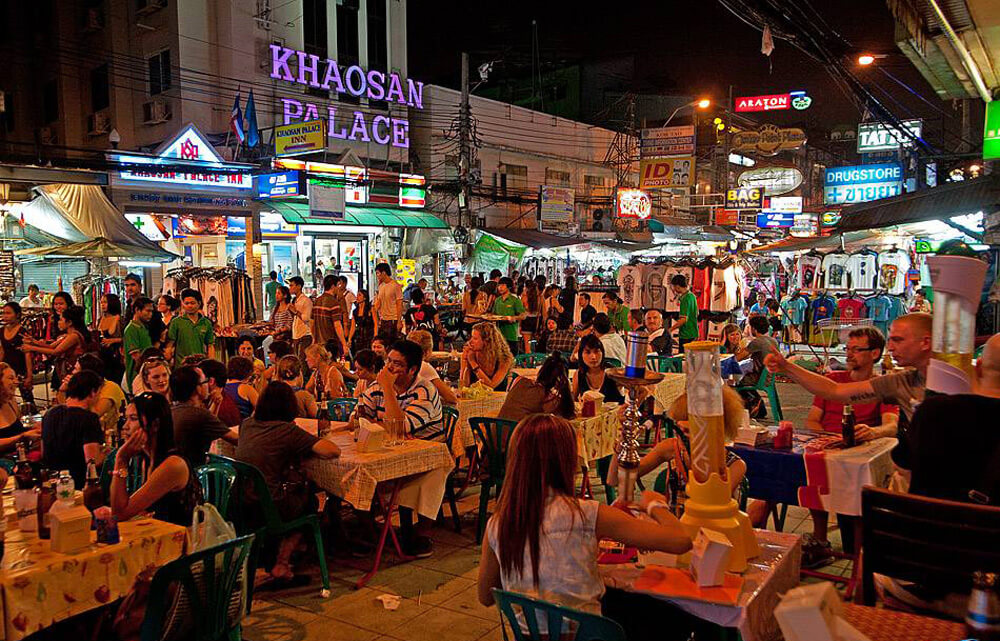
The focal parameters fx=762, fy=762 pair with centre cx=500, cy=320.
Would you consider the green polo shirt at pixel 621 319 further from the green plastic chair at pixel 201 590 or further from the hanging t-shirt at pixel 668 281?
the green plastic chair at pixel 201 590

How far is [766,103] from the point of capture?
28.5 m

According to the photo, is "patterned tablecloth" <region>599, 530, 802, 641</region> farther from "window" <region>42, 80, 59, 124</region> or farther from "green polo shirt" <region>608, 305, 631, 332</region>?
"window" <region>42, 80, 59, 124</region>

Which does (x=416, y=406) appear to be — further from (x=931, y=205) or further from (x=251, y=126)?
(x=251, y=126)

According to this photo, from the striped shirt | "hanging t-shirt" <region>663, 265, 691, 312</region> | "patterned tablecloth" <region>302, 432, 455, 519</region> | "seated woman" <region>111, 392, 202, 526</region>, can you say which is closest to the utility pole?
"hanging t-shirt" <region>663, 265, 691, 312</region>

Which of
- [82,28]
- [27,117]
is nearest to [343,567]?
[82,28]

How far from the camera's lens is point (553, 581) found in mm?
3084

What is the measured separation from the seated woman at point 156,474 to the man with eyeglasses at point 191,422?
874 mm

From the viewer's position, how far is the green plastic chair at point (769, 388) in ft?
30.1

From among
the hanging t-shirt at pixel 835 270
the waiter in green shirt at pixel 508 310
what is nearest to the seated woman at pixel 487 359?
the waiter in green shirt at pixel 508 310

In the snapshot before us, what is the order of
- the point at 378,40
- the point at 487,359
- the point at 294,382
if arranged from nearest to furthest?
the point at 294,382 < the point at 487,359 < the point at 378,40

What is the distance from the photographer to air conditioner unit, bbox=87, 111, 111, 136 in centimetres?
2330

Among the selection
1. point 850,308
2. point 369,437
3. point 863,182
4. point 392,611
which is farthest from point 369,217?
point 392,611

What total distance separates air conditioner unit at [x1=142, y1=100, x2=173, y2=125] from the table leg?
18615 mm

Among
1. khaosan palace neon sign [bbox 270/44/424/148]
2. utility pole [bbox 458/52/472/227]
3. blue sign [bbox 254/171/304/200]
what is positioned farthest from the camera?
utility pole [bbox 458/52/472/227]
